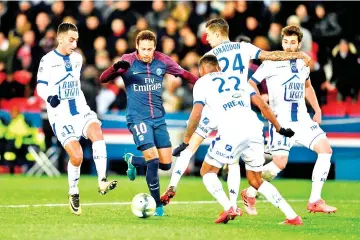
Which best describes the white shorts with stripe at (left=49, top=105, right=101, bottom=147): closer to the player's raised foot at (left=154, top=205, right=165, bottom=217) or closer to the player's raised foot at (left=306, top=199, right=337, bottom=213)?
the player's raised foot at (left=154, top=205, right=165, bottom=217)

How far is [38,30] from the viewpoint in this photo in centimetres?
2420

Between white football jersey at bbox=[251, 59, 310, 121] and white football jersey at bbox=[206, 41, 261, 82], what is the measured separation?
1.93 meters

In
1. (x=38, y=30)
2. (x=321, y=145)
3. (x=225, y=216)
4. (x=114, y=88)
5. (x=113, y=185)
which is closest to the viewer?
(x=225, y=216)

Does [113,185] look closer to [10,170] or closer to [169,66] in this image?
[169,66]

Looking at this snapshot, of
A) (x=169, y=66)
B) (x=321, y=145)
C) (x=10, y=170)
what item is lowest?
(x=10, y=170)

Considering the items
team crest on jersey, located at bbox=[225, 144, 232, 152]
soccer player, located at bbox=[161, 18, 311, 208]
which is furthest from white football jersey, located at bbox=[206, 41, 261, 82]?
team crest on jersey, located at bbox=[225, 144, 232, 152]

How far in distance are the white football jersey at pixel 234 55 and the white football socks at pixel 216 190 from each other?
1.25 m

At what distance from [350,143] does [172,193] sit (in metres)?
7.92

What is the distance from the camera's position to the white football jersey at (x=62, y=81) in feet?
43.4

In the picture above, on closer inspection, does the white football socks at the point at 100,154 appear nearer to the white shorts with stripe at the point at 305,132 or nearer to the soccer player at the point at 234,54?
the soccer player at the point at 234,54

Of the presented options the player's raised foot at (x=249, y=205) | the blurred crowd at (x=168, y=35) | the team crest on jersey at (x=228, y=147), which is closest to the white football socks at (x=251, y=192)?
the player's raised foot at (x=249, y=205)

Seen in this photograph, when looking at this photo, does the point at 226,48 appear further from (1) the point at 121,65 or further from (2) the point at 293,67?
(2) the point at 293,67

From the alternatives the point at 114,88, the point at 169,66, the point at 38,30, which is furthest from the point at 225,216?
the point at 38,30

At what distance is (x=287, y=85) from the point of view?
1412 cm
